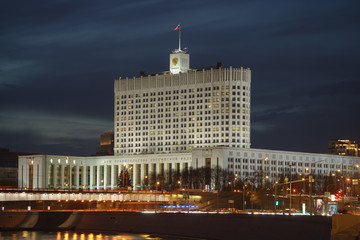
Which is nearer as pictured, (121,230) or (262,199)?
(121,230)

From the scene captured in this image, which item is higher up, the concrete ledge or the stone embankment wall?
the concrete ledge

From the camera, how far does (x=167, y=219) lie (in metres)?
111

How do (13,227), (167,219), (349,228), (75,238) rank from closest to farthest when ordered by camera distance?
(349,228) → (75,238) → (167,219) → (13,227)

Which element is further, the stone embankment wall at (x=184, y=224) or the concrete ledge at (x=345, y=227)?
the stone embankment wall at (x=184, y=224)

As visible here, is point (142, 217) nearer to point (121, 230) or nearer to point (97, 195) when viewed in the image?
point (121, 230)

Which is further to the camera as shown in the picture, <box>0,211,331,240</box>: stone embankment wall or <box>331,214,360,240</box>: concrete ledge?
<box>0,211,331,240</box>: stone embankment wall

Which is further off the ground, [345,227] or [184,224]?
[345,227]

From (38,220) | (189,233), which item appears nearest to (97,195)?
(38,220)

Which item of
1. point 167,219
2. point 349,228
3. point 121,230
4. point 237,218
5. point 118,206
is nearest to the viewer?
point 349,228

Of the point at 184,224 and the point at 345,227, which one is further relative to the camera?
the point at 184,224

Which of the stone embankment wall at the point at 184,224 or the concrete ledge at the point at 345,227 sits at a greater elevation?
the concrete ledge at the point at 345,227

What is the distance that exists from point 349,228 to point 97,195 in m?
131

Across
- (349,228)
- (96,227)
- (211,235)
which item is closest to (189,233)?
(211,235)

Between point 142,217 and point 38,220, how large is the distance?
21.7 m
